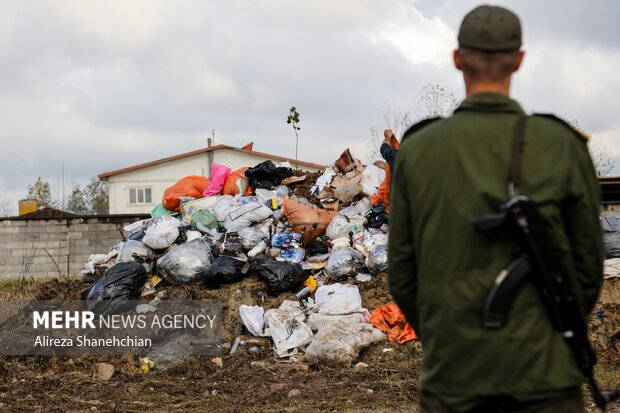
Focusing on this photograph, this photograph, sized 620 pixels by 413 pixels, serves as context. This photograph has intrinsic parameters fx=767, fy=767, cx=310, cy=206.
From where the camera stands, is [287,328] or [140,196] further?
[140,196]

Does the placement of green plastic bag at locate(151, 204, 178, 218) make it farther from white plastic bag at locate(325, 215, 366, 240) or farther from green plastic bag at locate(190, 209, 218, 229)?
white plastic bag at locate(325, 215, 366, 240)

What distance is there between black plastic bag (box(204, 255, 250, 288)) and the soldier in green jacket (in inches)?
270

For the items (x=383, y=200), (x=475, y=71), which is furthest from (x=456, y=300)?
(x=383, y=200)

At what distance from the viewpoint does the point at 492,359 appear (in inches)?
77.5

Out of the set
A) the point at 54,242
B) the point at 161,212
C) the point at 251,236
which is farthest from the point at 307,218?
the point at 54,242

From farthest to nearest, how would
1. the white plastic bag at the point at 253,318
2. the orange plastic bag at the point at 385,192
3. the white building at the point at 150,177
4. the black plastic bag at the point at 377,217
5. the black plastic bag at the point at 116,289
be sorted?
the white building at the point at 150,177
the orange plastic bag at the point at 385,192
the black plastic bag at the point at 377,217
the black plastic bag at the point at 116,289
the white plastic bag at the point at 253,318

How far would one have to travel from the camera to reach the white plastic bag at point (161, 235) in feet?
31.9

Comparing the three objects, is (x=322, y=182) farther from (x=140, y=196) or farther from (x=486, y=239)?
(x=140, y=196)

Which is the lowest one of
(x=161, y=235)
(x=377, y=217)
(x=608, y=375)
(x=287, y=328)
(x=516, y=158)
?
(x=608, y=375)

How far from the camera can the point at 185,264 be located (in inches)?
361

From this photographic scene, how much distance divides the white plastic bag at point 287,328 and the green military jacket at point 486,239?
5801mm

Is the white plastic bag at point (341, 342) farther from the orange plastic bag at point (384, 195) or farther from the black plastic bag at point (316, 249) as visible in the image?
the orange plastic bag at point (384, 195)

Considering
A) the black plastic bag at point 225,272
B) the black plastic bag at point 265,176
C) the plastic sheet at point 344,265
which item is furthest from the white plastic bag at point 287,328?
the black plastic bag at point 265,176

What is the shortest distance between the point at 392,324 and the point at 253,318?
1507mm
